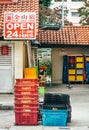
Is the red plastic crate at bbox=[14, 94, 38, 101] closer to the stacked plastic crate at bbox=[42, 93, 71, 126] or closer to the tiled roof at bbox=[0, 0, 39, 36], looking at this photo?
the stacked plastic crate at bbox=[42, 93, 71, 126]

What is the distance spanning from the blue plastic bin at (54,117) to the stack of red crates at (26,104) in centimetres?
35

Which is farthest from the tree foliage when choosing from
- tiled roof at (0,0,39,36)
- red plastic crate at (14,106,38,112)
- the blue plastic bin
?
the blue plastic bin

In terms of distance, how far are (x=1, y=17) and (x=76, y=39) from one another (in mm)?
8945

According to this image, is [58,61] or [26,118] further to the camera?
[58,61]

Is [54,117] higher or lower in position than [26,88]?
lower

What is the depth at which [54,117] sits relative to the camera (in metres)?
14.7

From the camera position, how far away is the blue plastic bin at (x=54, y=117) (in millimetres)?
14617

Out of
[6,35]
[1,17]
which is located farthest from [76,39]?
[6,35]

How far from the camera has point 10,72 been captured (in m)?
24.3

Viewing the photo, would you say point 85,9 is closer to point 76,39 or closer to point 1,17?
point 76,39

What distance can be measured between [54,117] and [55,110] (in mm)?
244

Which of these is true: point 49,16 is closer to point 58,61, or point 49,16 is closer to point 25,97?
point 58,61

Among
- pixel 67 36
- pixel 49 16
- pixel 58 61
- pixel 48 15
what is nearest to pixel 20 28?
pixel 58 61

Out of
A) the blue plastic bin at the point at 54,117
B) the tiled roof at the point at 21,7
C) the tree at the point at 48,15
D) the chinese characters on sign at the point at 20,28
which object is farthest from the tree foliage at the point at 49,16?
the blue plastic bin at the point at 54,117
